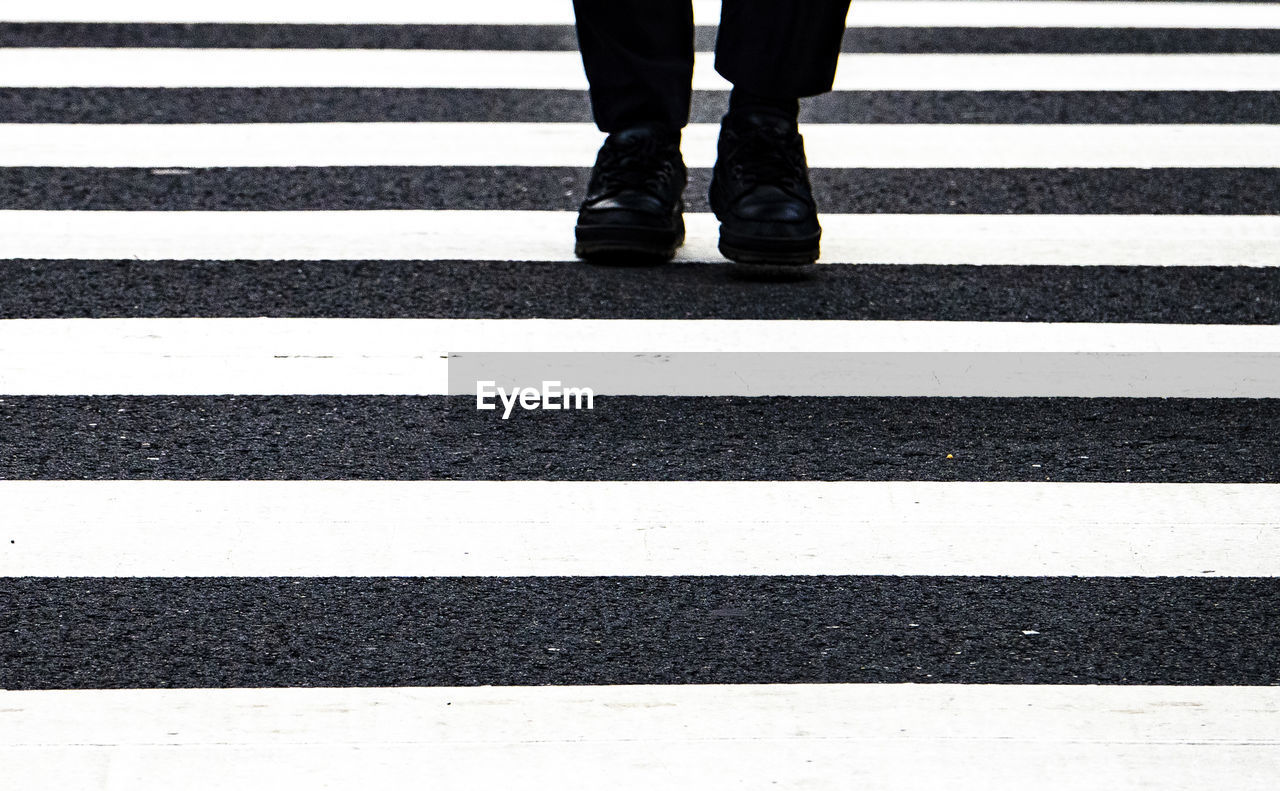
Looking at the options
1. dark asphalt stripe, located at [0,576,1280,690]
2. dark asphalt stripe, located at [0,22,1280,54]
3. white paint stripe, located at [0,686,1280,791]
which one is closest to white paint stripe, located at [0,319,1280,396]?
dark asphalt stripe, located at [0,576,1280,690]

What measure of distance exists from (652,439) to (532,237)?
1.09 metres

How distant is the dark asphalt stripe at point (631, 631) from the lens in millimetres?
2188

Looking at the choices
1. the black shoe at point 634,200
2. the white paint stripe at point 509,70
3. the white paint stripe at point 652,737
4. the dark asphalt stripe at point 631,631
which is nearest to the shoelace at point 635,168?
the black shoe at point 634,200

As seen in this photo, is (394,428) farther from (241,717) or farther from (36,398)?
(241,717)

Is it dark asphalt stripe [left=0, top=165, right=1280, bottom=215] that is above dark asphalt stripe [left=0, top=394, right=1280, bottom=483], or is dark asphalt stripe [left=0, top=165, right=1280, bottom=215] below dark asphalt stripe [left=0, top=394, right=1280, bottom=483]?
below

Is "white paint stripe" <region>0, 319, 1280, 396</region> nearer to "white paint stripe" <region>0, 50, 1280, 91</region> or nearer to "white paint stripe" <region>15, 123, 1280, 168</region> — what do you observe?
"white paint stripe" <region>15, 123, 1280, 168</region>

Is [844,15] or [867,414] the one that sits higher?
[844,15]

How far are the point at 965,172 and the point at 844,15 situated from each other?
0.83 m

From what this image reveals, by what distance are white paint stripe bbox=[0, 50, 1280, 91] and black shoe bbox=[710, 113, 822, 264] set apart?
1272 mm

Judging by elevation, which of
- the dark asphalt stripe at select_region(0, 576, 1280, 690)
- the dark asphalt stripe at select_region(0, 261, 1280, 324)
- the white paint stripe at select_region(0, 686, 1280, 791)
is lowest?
the dark asphalt stripe at select_region(0, 261, 1280, 324)

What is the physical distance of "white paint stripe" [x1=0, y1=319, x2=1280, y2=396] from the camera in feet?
10.1

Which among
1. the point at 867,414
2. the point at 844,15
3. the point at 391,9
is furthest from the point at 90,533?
the point at 391,9

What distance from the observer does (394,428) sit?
2.91m

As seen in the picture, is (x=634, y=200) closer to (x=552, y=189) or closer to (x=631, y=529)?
(x=552, y=189)
